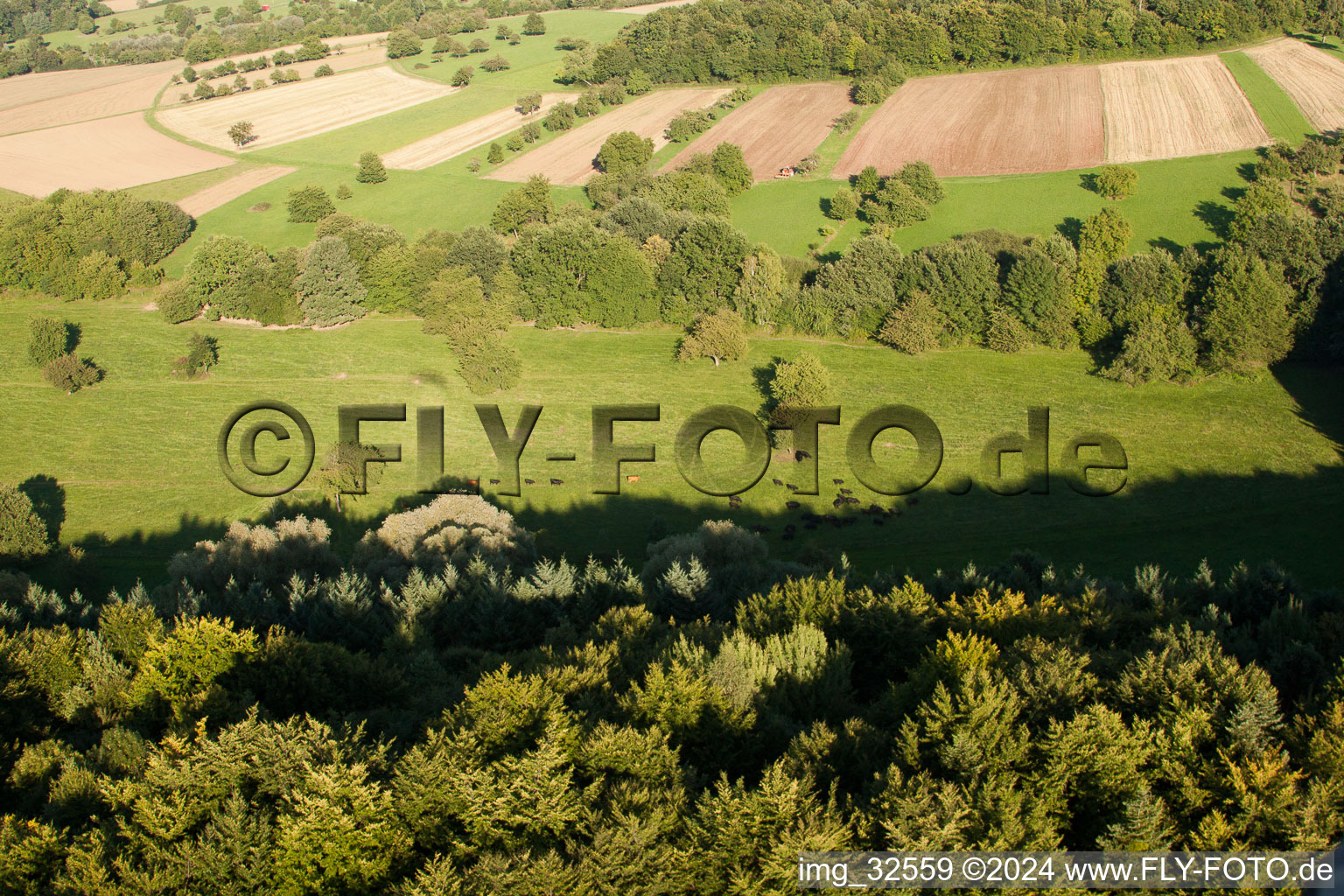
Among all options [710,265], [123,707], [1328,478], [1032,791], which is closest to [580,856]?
[1032,791]

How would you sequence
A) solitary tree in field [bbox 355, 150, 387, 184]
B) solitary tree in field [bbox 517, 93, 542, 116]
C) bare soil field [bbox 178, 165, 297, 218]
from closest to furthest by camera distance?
bare soil field [bbox 178, 165, 297, 218] < solitary tree in field [bbox 355, 150, 387, 184] < solitary tree in field [bbox 517, 93, 542, 116]

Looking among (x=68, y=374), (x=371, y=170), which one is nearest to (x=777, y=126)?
(x=371, y=170)

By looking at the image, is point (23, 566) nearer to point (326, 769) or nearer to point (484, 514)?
point (484, 514)

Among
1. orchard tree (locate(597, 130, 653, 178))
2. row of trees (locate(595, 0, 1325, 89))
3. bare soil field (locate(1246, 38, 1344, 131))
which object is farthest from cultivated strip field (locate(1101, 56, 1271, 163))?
orchard tree (locate(597, 130, 653, 178))

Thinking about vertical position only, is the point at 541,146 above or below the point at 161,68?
below

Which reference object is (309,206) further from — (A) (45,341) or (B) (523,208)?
(A) (45,341)

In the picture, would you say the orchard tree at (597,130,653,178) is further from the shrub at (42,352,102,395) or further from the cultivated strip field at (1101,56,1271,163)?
the shrub at (42,352,102,395)
